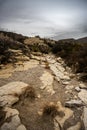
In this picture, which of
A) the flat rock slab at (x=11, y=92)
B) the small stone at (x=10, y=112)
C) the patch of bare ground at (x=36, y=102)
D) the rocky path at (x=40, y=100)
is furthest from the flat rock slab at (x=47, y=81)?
the small stone at (x=10, y=112)

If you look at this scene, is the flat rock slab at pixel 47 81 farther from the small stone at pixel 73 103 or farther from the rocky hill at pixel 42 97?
the small stone at pixel 73 103

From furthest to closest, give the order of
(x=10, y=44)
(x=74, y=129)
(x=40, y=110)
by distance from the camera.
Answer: (x=10, y=44)
(x=40, y=110)
(x=74, y=129)

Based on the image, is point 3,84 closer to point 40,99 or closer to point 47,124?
point 40,99

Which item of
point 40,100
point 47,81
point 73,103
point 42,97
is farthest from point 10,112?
point 47,81

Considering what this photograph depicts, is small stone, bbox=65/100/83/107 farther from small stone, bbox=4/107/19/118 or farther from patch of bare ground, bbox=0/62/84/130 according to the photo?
small stone, bbox=4/107/19/118

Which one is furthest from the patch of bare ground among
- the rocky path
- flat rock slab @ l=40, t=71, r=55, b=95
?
flat rock slab @ l=40, t=71, r=55, b=95

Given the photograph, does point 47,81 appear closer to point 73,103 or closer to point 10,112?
point 73,103

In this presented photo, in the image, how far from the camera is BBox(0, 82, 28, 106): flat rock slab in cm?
545

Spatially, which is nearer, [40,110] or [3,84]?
[40,110]

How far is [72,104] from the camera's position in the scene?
18.3ft

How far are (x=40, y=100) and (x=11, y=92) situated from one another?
1154 mm

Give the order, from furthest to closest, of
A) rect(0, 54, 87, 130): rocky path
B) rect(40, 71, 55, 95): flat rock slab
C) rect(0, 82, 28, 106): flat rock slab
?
rect(40, 71, 55, 95): flat rock slab < rect(0, 82, 28, 106): flat rock slab < rect(0, 54, 87, 130): rocky path

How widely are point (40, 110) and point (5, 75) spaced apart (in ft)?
11.3

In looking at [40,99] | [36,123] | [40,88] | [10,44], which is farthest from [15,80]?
[10,44]
